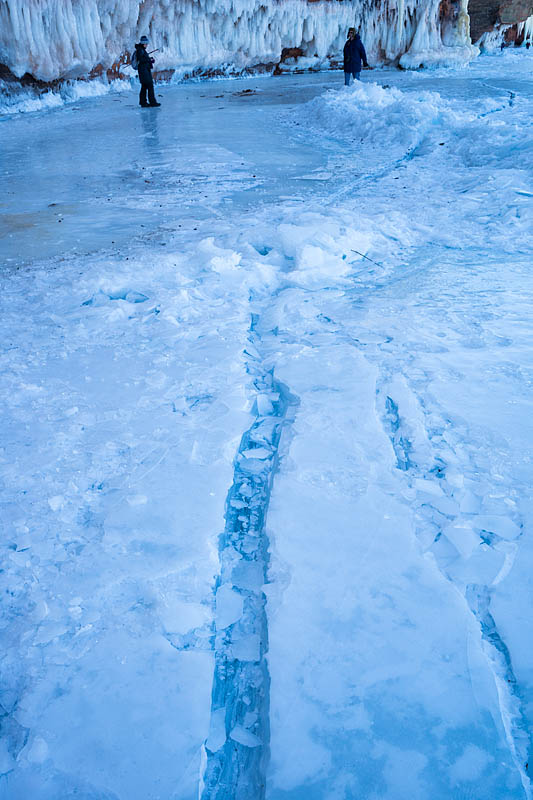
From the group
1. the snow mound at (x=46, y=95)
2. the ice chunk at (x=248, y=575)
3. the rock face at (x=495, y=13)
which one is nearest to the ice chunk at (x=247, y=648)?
the ice chunk at (x=248, y=575)

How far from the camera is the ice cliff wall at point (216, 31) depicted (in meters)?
13.6

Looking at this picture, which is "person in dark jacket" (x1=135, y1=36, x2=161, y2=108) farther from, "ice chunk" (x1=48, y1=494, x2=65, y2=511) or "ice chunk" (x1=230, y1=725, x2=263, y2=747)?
"ice chunk" (x1=230, y1=725, x2=263, y2=747)

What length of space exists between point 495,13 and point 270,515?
118 ft

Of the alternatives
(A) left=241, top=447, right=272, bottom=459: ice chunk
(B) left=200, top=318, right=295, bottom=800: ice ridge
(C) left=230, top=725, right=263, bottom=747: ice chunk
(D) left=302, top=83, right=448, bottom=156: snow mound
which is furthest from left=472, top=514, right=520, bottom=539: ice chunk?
(D) left=302, top=83, right=448, bottom=156: snow mound

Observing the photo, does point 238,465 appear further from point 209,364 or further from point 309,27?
point 309,27

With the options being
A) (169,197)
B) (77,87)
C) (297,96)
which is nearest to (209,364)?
(169,197)

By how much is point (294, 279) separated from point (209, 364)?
114cm

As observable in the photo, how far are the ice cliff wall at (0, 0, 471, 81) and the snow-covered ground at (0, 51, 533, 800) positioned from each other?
41.2 feet

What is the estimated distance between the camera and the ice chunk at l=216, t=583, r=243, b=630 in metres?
1.45

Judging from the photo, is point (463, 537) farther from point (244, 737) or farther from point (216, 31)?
point (216, 31)

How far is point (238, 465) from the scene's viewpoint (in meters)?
1.99

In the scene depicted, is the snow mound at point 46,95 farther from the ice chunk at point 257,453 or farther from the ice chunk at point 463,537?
the ice chunk at point 463,537

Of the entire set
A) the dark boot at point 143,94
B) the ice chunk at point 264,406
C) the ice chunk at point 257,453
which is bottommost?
the ice chunk at point 257,453

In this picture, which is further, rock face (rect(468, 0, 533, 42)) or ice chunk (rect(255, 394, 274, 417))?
rock face (rect(468, 0, 533, 42))
